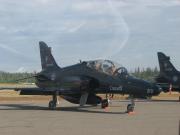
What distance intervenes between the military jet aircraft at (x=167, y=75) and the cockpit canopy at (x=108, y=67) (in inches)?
592

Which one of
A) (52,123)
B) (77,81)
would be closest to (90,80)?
(77,81)

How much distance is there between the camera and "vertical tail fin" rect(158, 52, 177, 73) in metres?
42.6

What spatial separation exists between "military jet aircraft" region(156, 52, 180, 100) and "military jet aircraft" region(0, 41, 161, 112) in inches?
570

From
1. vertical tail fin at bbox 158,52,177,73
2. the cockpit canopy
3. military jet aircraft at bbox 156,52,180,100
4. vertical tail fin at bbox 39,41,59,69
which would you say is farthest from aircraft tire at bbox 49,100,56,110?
vertical tail fin at bbox 158,52,177,73

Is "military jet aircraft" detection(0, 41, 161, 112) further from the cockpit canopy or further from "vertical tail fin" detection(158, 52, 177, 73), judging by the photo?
"vertical tail fin" detection(158, 52, 177, 73)

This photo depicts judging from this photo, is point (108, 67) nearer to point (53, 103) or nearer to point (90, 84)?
point (90, 84)

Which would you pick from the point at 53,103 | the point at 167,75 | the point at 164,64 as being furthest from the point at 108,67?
the point at 164,64

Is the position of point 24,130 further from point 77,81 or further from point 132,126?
point 77,81

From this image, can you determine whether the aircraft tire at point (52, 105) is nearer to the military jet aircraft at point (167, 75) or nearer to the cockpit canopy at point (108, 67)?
the cockpit canopy at point (108, 67)

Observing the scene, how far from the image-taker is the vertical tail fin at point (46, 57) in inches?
1181

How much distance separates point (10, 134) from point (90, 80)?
1237 centimetres

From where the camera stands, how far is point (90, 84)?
2527cm

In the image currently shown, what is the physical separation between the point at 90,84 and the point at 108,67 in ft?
4.22

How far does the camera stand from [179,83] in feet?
132
